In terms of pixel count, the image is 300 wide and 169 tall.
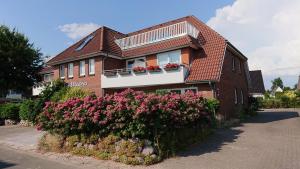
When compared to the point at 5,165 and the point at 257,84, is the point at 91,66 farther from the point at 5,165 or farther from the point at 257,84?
the point at 257,84

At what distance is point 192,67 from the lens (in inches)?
791

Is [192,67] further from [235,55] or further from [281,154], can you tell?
[281,154]

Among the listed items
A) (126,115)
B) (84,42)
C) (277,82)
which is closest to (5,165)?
(126,115)

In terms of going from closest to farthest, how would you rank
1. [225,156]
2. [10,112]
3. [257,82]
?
1. [225,156]
2. [10,112]
3. [257,82]

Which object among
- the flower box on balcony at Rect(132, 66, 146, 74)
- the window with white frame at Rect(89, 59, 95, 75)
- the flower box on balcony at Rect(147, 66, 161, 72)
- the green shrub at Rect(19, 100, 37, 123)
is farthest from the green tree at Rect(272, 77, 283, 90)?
the green shrub at Rect(19, 100, 37, 123)

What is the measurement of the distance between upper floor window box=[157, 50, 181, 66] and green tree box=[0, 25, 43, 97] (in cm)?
1876

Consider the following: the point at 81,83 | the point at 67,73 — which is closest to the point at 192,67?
the point at 81,83

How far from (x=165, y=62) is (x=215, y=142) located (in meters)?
A: 10.9

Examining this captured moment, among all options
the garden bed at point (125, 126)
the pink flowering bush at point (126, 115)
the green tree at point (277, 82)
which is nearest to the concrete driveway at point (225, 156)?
the garden bed at point (125, 126)

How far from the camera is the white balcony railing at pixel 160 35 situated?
2181 centimetres

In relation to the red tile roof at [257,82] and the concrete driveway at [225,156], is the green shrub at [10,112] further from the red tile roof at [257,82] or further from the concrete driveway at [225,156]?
the red tile roof at [257,82]

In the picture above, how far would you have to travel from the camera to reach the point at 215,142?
12195 mm

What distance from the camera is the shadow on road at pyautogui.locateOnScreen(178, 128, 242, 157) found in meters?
10.6

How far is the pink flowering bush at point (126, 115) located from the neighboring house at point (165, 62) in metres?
6.82
